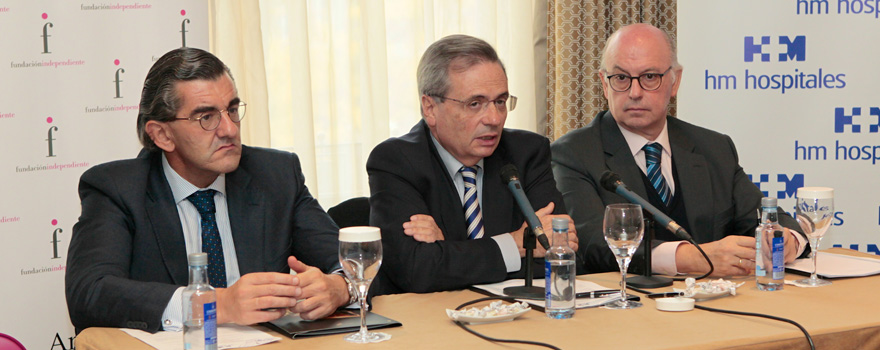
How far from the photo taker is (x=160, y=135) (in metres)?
2.44

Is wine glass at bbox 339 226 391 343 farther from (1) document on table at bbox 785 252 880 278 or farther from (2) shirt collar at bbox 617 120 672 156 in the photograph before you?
(2) shirt collar at bbox 617 120 672 156

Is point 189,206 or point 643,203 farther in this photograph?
point 189,206

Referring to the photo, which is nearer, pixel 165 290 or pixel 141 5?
pixel 165 290

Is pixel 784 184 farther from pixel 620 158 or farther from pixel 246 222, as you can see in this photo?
pixel 246 222

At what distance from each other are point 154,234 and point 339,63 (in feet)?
7.38

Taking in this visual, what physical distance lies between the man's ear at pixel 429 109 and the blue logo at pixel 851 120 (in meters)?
2.16

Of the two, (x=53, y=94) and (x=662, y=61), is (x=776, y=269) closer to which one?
(x=662, y=61)

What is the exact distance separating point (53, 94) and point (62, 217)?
489mm

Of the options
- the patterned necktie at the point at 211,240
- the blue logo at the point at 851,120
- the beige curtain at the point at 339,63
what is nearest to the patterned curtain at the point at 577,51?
the beige curtain at the point at 339,63

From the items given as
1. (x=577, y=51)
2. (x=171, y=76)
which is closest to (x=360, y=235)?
(x=171, y=76)

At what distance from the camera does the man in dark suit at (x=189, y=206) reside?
2189 millimetres

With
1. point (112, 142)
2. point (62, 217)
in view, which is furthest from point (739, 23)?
point (62, 217)

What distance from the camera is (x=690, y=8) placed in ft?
13.4

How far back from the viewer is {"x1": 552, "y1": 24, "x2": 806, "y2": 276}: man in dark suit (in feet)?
9.75
